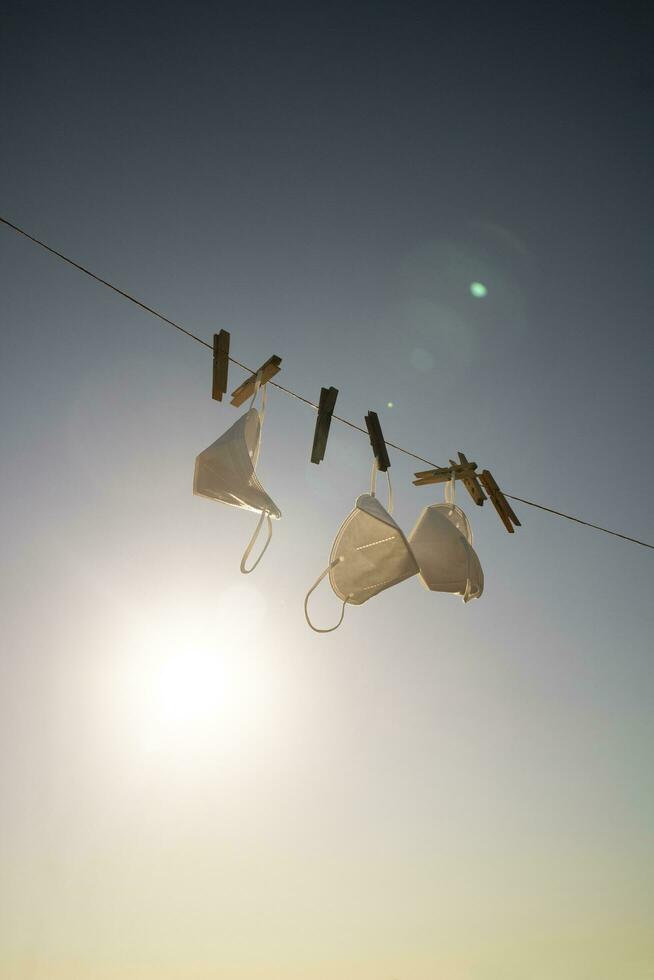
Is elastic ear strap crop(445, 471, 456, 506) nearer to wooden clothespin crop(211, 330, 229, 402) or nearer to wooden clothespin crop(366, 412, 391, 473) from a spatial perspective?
wooden clothespin crop(366, 412, 391, 473)

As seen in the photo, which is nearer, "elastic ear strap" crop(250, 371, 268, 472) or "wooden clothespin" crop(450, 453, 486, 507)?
"elastic ear strap" crop(250, 371, 268, 472)

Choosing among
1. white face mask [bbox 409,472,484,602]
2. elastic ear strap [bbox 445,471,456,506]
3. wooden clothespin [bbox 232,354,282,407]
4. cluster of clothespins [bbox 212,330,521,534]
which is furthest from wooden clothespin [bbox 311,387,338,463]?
elastic ear strap [bbox 445,471,456,506]

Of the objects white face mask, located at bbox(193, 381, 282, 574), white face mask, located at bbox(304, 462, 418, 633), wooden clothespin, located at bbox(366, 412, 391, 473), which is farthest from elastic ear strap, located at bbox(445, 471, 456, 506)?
white face mask, located at bbox(193, 381, 282, 574)

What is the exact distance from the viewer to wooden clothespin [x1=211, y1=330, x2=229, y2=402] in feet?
9.20

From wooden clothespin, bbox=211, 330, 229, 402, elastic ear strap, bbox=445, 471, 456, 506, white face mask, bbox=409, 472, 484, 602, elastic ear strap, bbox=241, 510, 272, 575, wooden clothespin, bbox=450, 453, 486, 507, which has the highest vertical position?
wooden clothespin, bbox=450, 453, 486, 507

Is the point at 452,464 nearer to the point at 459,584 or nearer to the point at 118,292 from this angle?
the point at 459,584

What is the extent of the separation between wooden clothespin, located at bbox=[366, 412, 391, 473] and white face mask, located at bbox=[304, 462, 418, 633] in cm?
30

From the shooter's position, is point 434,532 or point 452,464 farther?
point 452,464

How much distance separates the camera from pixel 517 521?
332cm

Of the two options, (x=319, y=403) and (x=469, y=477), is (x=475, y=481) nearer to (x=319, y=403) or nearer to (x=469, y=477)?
(x=469, y=477)

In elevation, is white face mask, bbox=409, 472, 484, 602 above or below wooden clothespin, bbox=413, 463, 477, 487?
below

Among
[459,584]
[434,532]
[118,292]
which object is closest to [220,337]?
[118,292]

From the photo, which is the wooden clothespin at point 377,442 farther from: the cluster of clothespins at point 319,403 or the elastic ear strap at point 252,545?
the elastic ear strap at point 252,545

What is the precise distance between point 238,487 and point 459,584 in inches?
46.7
